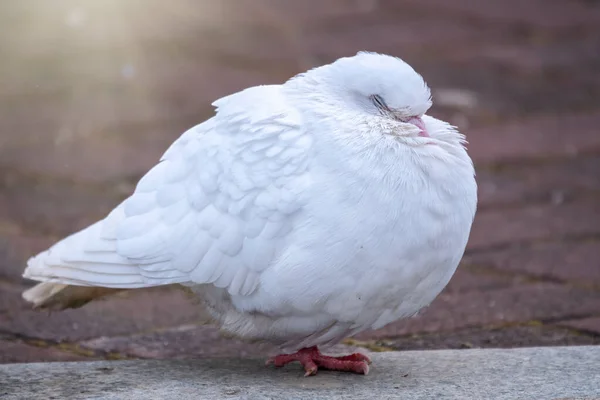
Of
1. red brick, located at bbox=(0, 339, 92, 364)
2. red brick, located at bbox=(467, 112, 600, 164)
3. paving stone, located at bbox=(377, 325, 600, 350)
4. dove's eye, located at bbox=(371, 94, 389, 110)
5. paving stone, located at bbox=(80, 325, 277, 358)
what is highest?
red brick, located at bbox=(467, 112, 600, 164)

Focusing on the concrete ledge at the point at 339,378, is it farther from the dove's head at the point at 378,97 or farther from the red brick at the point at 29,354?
the dove's head at the point at 378,97

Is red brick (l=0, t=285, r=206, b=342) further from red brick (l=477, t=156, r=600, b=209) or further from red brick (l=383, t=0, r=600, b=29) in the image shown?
red brick (l=383, t=0, r=600, b=29)

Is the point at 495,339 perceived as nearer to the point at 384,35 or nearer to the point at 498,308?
the point at 498,308

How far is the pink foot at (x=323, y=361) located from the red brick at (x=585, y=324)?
0.94 m

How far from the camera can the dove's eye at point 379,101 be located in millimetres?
2838

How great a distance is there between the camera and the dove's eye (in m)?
2.84

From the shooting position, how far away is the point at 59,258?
300 cm

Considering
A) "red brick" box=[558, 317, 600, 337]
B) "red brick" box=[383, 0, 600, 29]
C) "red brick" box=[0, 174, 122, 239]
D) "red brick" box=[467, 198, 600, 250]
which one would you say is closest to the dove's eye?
"red brick" box=[558, 317, 600, 337]

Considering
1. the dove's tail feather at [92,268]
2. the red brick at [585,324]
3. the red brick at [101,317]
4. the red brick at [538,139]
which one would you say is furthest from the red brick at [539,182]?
the dove's tail feather at [92,268]

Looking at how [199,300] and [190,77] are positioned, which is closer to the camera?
[199,300]

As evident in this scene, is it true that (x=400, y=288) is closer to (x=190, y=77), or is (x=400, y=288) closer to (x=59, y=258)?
(x=59, y=258)

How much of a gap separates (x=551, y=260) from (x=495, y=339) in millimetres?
921

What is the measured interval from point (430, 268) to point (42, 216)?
2517 millimetres

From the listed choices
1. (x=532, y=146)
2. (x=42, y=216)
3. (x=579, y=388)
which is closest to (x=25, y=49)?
(x=42, y=216)
